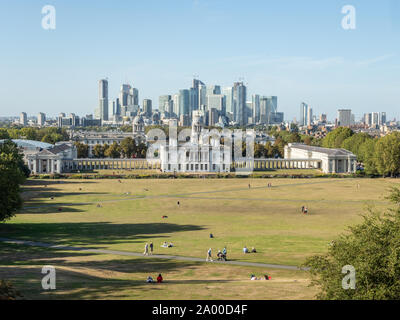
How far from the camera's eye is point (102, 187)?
304ft

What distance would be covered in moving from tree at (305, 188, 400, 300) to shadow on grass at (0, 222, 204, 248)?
23.6 m

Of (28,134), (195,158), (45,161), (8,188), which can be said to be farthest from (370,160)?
(28,134)

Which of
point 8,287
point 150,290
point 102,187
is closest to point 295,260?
point 150,290

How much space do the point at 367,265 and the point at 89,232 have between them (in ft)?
105

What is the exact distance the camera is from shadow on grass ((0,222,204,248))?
45.2m

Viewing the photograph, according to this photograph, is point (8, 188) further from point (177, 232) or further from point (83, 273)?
point (83, 273)

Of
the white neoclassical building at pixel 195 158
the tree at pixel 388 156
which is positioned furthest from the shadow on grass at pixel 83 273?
the white neoclassical building at pixel 195 158

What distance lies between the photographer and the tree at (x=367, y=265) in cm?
2194

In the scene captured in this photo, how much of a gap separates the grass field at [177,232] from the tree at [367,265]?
3.46 meters

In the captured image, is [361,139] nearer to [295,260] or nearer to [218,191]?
[218,191]

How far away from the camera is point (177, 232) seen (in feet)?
164

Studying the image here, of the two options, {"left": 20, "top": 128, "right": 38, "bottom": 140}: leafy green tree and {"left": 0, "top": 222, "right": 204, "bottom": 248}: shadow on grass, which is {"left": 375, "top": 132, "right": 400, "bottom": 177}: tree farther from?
{"left": 20, "top": 128, "right": 38, "bottom": 140}: leafy green tree
